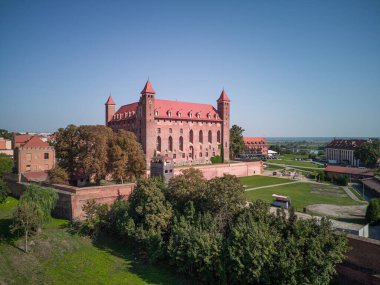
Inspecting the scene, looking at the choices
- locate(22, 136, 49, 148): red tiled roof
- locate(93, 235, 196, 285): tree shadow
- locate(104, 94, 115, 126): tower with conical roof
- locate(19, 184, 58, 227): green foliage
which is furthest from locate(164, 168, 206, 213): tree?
locate(104, 94, 115, 126): tower with conical roof

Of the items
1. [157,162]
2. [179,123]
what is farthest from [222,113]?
[157,162]

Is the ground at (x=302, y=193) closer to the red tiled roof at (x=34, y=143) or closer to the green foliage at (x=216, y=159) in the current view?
the green foliage at (x=216, y=159)

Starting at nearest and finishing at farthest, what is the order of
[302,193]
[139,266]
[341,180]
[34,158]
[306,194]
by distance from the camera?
1. [139,266]
2. [34,158]
3. [306,194]
4. [302,193]
5. [341,180]

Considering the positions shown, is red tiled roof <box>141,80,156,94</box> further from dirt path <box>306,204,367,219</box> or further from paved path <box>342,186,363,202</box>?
paved path <box>342,186,363,202</box>

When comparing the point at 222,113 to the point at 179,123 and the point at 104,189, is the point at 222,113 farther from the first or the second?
the point at 104,189

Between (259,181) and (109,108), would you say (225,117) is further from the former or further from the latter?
(109,108)

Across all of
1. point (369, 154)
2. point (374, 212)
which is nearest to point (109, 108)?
point (374, 212)

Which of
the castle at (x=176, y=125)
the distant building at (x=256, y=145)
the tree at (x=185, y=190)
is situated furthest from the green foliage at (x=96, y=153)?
the distant building at (x=256, y=145)
